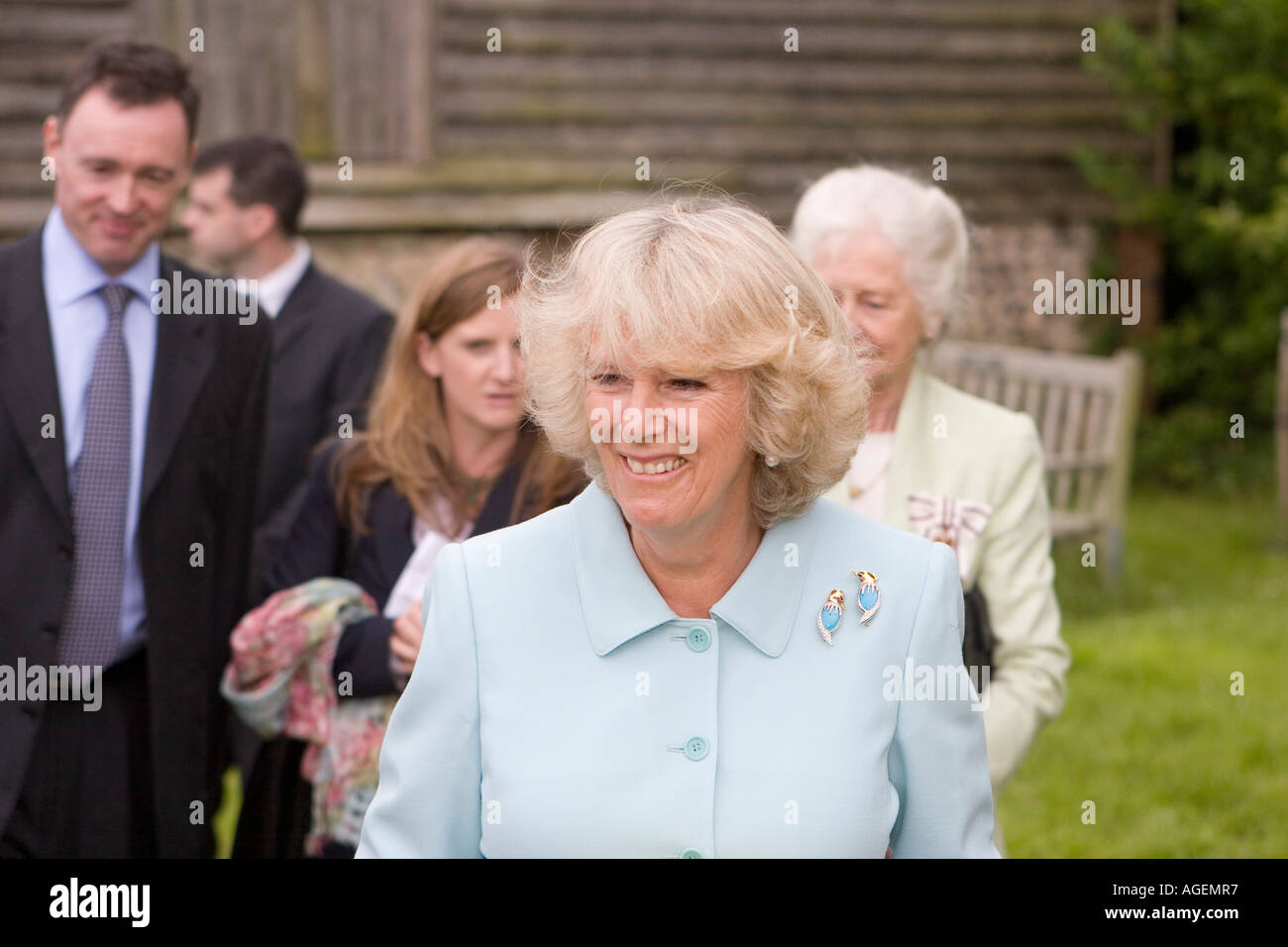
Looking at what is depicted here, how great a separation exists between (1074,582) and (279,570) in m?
6.32

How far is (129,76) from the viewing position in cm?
395

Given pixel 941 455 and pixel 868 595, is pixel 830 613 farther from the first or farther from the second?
pixel 941 455

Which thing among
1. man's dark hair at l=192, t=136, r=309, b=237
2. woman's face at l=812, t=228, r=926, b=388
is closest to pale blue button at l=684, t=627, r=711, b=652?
woman's face at l=812, t=228, r=926, b=388

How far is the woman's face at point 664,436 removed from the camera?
237cm

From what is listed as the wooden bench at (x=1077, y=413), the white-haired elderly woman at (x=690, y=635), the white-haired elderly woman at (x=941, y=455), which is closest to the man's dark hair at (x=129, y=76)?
the white-haired elderly woman at (x=941, y=455)

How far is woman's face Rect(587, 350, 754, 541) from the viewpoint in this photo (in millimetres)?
2365

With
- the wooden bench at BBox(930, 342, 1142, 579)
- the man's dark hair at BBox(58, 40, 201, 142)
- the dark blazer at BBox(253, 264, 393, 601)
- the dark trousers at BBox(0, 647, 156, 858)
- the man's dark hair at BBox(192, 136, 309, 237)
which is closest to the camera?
the dark trousers at BBox(0, 647, 156, 858)

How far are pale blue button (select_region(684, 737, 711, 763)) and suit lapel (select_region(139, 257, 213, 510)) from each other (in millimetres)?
1966

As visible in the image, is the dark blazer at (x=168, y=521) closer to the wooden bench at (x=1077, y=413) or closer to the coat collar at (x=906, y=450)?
the coat collar at (x=906, y=450)

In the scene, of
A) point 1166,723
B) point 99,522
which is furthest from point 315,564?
point 1166,723

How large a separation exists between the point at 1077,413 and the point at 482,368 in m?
6.13

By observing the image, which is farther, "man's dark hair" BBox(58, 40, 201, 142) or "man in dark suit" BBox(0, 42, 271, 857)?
"man's dark hair" BBox(58, 40, 201, 142)

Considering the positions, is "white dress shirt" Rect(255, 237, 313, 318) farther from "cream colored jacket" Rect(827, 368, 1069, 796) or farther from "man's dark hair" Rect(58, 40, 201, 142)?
"cream colored jacket" Rect(827, 368, 1069, 796)
